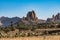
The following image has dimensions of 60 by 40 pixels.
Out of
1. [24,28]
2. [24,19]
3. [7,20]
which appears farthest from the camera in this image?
[7,20]

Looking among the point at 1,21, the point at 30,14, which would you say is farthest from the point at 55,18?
the point at 1,21

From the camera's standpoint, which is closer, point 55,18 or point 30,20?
point 30,20

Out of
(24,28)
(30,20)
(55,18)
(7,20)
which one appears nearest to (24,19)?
(30,20)

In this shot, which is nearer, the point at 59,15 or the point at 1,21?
the point at 59,15

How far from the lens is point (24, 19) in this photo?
130375 mm

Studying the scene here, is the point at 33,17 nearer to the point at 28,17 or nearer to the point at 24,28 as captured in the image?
the point at 28,17

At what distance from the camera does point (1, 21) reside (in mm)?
191125

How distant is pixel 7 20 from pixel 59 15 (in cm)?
4692

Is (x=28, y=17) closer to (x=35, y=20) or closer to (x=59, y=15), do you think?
(x=35, y=20)

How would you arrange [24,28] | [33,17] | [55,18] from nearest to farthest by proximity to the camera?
1. [24,28]
2. [33,17]
3. [55,18]

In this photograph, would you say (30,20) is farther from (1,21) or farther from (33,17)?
(1,21)

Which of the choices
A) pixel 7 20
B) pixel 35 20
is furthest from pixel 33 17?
pixel 7 20

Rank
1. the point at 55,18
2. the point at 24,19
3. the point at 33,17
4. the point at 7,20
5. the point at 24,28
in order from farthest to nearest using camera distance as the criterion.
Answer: the point at 7,20 < the point at 55,18 < the point at 33,17 < the point at 24,19 < the point at 24,28

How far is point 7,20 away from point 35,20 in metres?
55.0
